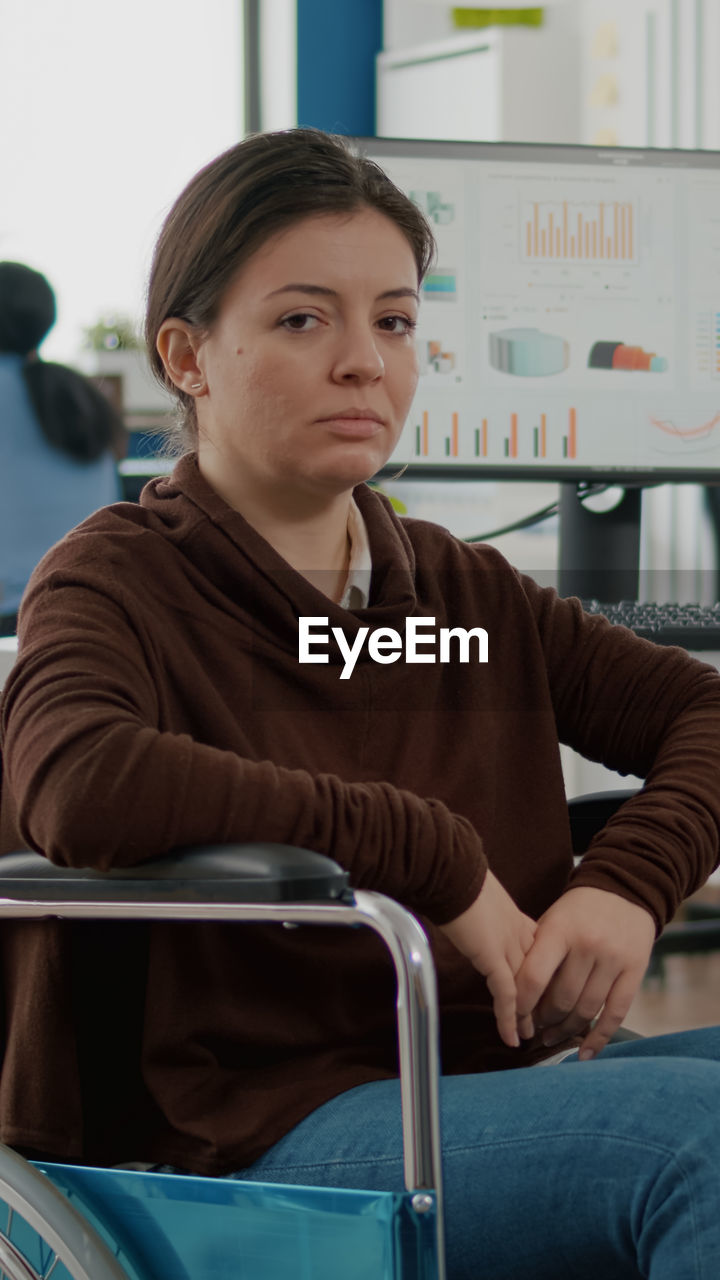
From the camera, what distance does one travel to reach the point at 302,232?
101 cm

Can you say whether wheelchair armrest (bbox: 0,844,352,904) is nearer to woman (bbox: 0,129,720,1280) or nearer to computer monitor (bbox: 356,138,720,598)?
woman (bbox: 0,129,720,1280)

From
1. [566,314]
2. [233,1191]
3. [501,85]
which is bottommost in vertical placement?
[233,1191]

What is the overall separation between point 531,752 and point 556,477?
2.22 ft

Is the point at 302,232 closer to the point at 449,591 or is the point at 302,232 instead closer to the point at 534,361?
the point at 449,591

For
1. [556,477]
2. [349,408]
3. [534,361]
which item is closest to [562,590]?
[556,477]

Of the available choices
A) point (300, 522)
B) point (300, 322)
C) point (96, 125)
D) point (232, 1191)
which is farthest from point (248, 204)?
point (96, 125)

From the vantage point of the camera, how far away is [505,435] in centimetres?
172

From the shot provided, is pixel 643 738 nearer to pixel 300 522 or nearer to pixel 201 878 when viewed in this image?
pixel 300 522

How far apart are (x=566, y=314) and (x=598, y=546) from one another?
27cm

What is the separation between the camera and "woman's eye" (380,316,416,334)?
1.05 m

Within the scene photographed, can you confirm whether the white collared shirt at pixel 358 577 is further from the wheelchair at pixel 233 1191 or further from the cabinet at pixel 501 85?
the cabinet at pixel 501 85

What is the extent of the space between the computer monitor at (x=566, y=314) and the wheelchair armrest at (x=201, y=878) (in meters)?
1.00

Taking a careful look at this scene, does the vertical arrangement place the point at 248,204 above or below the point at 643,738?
above

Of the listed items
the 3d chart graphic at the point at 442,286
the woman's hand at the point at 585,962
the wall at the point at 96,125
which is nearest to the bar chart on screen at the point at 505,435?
the 3d chart graphic at the point at 442,286
